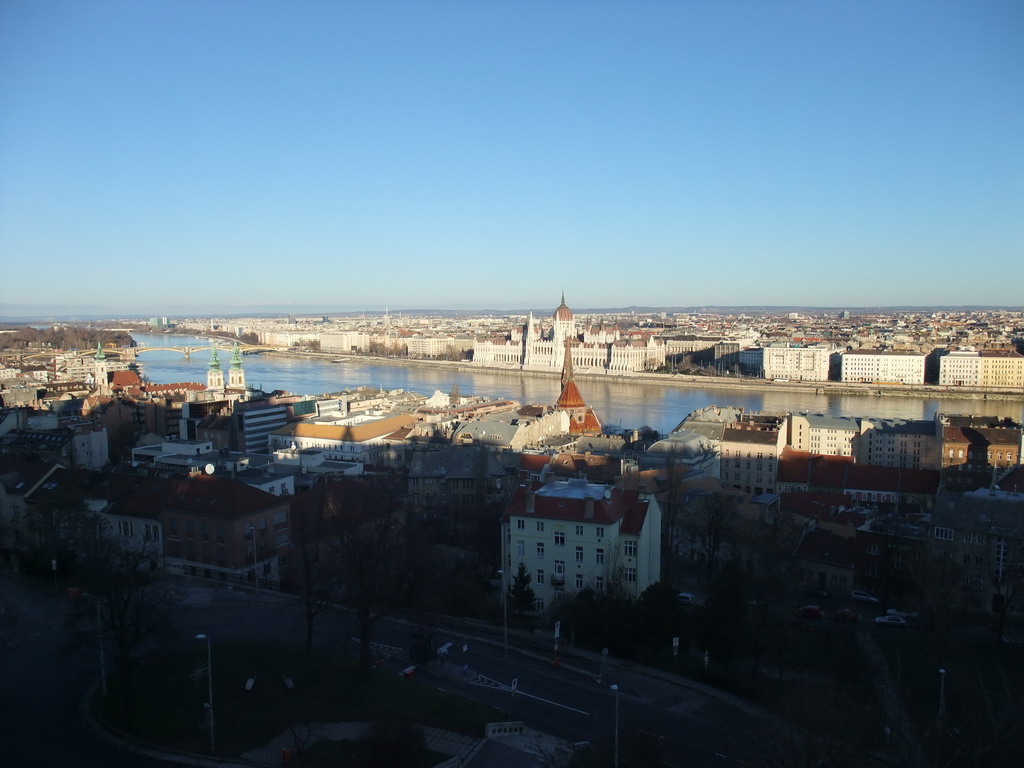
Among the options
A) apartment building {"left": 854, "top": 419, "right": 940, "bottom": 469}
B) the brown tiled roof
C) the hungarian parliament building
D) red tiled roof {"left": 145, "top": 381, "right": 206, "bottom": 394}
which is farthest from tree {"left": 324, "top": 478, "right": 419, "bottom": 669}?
the hungarian parliament building

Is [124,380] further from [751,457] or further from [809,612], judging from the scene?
[809,612]

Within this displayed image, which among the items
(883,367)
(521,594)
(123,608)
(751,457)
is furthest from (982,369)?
(123,608)

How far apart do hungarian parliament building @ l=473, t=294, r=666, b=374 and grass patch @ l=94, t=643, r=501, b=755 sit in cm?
3530

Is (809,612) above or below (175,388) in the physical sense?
below

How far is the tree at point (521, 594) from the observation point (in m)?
7.34

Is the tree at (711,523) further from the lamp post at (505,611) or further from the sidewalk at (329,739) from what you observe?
the sidewalk at (329,739)

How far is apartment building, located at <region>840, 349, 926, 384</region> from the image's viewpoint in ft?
112

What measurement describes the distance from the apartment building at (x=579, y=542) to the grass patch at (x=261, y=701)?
7.39 ft

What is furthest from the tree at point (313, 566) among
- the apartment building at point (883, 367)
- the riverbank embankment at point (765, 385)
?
the apartment building at point (883, 367)

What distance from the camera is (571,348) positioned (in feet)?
130

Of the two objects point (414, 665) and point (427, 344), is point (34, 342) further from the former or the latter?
point (414, 665)

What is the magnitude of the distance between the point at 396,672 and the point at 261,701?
88 cm

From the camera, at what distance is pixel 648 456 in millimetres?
12852

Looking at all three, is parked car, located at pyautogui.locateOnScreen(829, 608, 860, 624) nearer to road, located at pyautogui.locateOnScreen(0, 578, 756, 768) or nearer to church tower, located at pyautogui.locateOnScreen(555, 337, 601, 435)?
road, located at pyautogui.locateOnScreen(0, 578, 756, 768)
